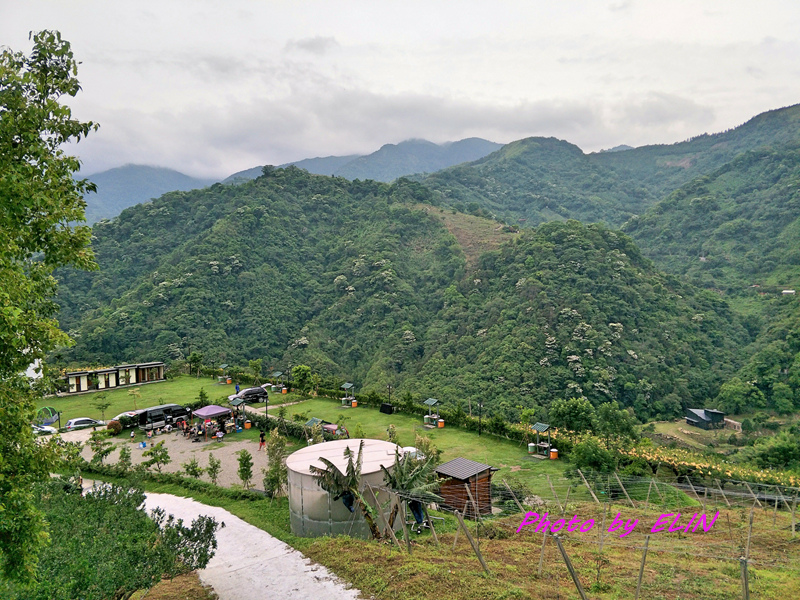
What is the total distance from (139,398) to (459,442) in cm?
2192

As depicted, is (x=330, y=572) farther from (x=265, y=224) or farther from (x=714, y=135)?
(x=714, y=135)

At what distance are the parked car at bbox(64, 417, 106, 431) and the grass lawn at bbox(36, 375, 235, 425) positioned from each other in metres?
1.34

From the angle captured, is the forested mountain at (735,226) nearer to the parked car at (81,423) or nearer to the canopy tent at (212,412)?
the canopy tent at (212,412)

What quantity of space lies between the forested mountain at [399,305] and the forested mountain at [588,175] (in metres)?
31.4

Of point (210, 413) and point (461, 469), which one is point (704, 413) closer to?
point (461, 469)

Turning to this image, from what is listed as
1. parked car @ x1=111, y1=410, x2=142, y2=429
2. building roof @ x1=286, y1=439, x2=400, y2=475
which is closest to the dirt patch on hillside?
parked car @ x1=111, y1=410, x2=142, y2=429

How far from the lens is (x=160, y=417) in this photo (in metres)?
26.1

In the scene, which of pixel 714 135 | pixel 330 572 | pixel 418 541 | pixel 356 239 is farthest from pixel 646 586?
pixel 714 135

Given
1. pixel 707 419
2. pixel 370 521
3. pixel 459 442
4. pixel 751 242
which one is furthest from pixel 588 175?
pixel 370 521

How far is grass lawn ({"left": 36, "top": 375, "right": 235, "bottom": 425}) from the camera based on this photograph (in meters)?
28.6

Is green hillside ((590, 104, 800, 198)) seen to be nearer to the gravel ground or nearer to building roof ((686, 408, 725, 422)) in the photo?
building roof ((686, 408, 725, 422))

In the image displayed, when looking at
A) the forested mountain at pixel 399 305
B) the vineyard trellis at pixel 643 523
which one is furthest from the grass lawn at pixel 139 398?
the vineyard trellis at pixel 643 523

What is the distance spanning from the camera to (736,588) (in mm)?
7707

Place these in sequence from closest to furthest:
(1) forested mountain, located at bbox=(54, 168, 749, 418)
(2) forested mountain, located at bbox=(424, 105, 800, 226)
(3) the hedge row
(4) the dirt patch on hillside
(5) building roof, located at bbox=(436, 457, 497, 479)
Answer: (5) building roof, located at bbox=(436, 457, 497, 479)
(3) the hedge row
(1) forested mountain, located at bbox=(54, 168, 749, 418)
(4) the dirt patch on hillside
(2) forested mountain, located at bbox=(424, 105, 800, 226)
